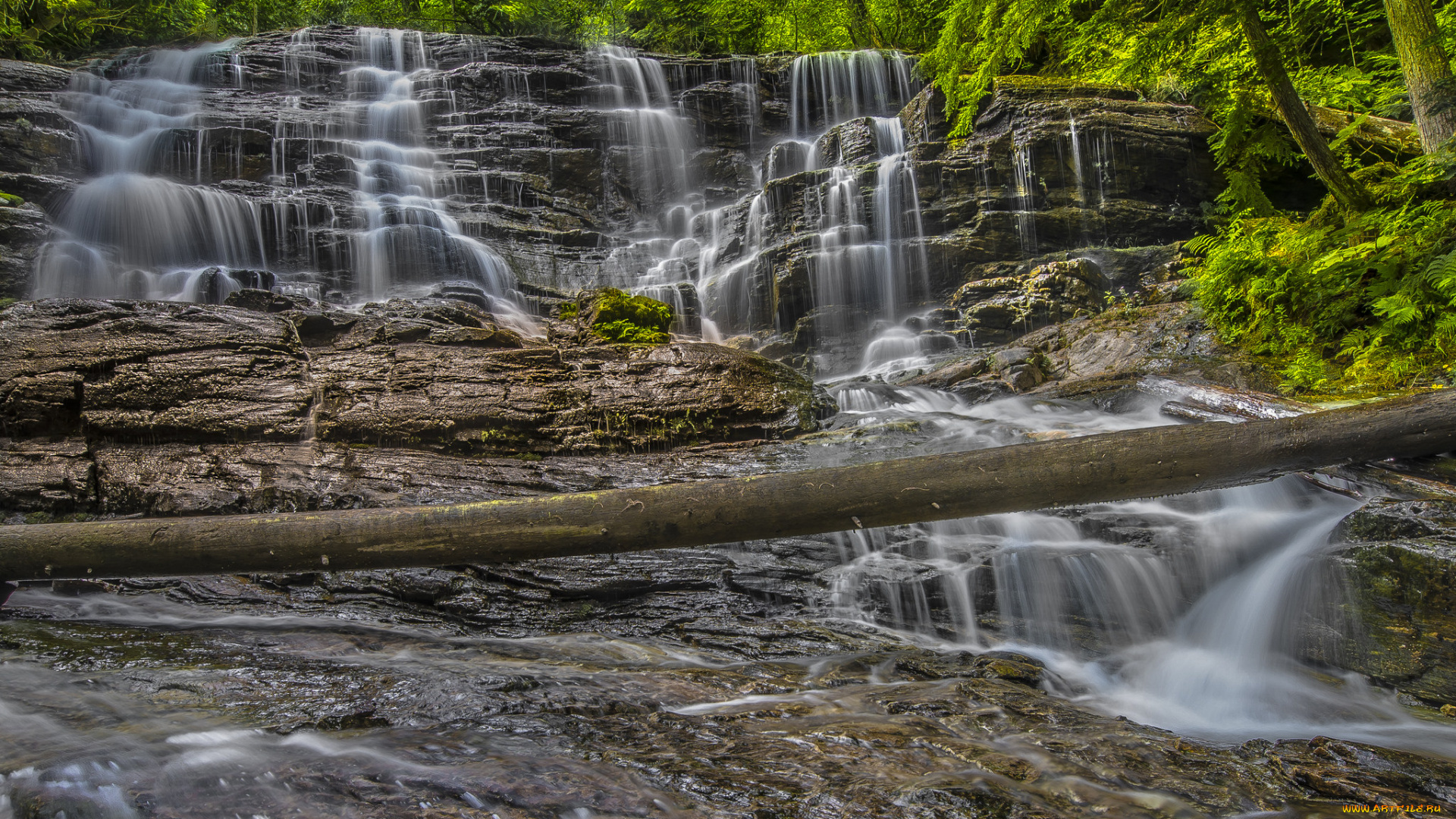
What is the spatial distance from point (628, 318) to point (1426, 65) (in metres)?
9.47

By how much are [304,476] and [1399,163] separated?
1400cm

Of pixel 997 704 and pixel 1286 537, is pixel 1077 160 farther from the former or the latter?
pixel 997 704

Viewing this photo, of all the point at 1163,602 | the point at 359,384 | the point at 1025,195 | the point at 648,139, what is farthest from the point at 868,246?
the point at 1163,602

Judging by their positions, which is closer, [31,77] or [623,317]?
[623,317]

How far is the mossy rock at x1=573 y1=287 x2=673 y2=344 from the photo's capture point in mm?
9414

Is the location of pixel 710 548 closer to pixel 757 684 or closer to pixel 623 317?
pixel 757 684

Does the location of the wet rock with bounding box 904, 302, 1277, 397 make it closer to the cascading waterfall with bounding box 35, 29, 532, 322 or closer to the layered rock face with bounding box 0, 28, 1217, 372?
the layered rock face with bounding box 0, 28, 1217, 372

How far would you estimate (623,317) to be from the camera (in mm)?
9773

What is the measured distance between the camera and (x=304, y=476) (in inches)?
218

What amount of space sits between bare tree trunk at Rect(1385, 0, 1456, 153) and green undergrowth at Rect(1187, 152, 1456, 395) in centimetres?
41

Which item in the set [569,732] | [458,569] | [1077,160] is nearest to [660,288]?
[1077,160]

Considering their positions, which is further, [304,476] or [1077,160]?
[1077,160]

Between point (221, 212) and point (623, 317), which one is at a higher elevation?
point (221, 212)

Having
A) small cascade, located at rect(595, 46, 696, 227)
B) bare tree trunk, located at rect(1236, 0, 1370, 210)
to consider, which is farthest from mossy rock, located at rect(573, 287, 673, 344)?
small cascade, located at rect(595, 46, 696, 227)
